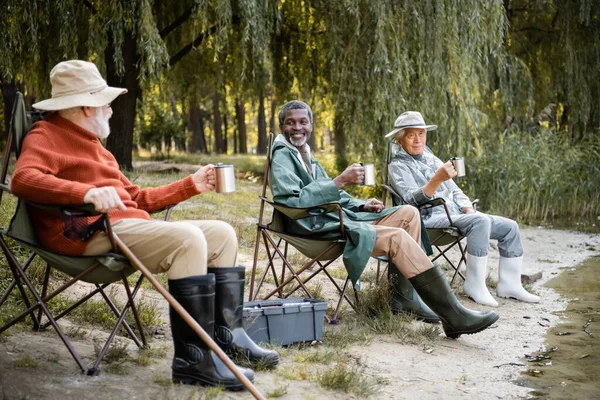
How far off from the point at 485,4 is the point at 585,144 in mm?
4260

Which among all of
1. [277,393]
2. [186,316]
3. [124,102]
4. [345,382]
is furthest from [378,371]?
[124,102]

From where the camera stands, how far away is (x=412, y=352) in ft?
12.9

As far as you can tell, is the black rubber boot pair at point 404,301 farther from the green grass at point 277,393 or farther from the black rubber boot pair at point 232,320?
the green grass at point 277,393

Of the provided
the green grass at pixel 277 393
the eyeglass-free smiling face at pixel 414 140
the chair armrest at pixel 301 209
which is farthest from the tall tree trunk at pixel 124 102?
the green grass at pixel 277 393

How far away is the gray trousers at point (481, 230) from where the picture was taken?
5367 mm

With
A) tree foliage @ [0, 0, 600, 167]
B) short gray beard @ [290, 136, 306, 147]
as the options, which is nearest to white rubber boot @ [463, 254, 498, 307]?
short gray beard @ [290, 136, 306, 147]

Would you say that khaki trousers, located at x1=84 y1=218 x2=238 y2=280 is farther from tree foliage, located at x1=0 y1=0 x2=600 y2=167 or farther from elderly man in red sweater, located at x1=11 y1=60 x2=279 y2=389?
tree foliage, located at x1=0 y1=0 x2=600 y2=167

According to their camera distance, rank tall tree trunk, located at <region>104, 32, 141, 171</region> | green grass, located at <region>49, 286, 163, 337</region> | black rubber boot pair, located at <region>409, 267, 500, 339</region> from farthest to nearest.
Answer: tall tree trunk, located at <region>104, 32, 141, 171</region> < black rubber boot pair, located at <region>409, 267, 500, 339</region> < green grass, located at <region>49, 286, 163, 337</region>

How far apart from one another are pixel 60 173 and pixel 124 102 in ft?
23.7

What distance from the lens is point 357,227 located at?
13.9ft

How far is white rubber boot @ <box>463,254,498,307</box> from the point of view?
5340 millimetres

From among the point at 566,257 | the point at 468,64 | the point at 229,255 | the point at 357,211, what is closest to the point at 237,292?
the point at 229,255

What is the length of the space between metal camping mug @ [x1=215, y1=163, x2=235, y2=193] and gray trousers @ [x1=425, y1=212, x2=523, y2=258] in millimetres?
2379

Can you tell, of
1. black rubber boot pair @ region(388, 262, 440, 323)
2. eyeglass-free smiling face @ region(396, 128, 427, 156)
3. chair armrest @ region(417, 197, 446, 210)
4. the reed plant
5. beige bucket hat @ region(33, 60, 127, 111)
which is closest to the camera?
beige bucket hat @ region(33, 60, 127, 111)
